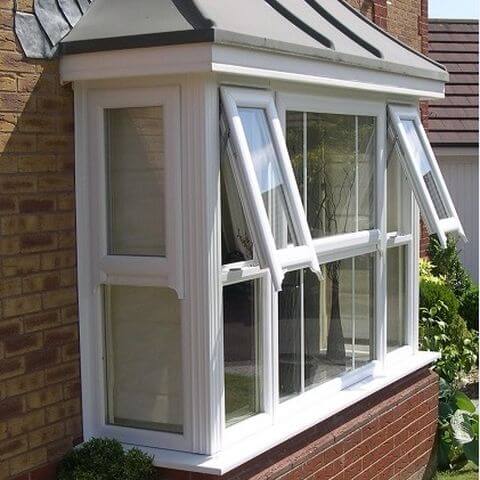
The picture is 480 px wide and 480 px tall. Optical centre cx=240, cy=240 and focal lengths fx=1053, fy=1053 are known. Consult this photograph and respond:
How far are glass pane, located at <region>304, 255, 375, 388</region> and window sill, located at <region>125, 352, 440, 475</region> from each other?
0.15 metres

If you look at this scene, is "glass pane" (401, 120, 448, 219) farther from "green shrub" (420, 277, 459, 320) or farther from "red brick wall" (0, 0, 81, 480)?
"green shrub" (420, 277, 459, 320)

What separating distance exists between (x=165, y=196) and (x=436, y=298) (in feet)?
19.1

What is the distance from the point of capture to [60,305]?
5070mm

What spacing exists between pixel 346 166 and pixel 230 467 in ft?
7.45

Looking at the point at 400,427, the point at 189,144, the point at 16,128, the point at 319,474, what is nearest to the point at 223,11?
the point at 189,144

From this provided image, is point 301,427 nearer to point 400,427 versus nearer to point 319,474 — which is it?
point 319,474

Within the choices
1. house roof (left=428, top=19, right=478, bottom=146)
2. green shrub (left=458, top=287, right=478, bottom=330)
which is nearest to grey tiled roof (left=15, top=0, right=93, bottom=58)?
green shrub (left=458, top=287, right=478, bottom=330)

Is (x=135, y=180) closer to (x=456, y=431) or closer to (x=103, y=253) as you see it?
(x=103, y=253)

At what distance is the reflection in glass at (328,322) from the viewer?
5941 millimetres

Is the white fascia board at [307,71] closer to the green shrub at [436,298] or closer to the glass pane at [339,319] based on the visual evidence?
the glass pane at [339,319]

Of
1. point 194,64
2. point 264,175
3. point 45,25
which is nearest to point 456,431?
point 264,175

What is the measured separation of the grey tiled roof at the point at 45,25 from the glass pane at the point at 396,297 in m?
3.05

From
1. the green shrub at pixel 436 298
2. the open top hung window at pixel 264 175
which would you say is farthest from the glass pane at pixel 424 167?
the green shrub at pixel 436 298

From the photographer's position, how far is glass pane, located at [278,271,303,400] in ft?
19.2
